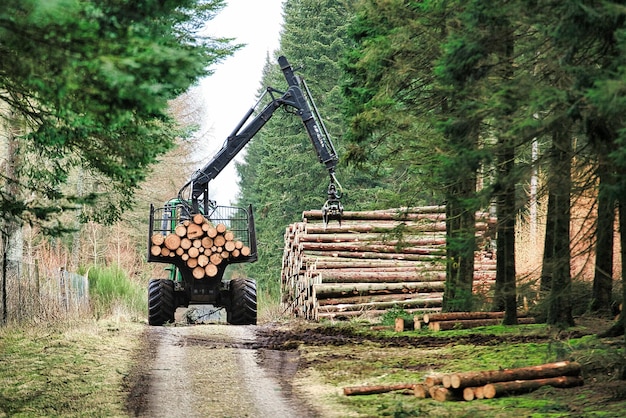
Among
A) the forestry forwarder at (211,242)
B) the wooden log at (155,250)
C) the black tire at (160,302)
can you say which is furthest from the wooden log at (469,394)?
the black tire at (160,302)

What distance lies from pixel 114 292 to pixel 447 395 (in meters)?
17.6

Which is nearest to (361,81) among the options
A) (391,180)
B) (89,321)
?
(89,321)

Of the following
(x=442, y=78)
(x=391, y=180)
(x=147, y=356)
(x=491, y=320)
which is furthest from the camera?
(x=391, y=180)

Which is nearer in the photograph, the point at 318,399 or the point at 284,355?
the point at 318,399

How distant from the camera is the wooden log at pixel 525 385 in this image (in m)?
9.62

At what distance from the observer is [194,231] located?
810 inches

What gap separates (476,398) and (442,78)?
3.54 metres

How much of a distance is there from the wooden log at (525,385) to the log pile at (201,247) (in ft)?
37.7

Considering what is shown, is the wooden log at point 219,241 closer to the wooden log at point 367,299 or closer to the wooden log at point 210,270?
the wooden log at point 210,270

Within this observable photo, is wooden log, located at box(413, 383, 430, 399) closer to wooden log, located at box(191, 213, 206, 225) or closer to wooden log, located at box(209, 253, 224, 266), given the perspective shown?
wooden log, located at box(209, 253, 224, 266)

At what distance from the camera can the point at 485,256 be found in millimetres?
26078

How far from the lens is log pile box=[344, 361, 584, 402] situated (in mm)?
9641

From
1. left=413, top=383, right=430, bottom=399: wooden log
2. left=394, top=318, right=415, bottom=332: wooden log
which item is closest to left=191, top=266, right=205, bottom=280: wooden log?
left=394, top=318, right=415, bottom=332: wooden log

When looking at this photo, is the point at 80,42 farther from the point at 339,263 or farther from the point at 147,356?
the point at 339,263
